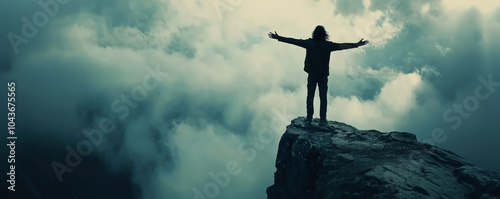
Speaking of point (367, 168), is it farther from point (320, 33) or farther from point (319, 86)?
point (320, 33)

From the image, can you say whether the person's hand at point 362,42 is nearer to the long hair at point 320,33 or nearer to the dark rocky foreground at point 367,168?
the long hair at point 320,33

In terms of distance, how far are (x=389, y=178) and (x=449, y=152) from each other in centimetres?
485

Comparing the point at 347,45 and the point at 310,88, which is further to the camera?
the point at 310,88

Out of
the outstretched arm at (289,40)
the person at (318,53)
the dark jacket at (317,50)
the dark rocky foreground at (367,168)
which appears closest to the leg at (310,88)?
the person at (318,53)

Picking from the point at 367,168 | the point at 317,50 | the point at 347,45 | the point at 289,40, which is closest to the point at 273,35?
the point at 289,40

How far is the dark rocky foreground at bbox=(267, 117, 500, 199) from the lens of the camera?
8.62 m

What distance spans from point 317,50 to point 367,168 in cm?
529

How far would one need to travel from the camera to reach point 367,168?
9641 mm

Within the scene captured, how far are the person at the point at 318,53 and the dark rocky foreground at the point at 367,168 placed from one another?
1.82 m

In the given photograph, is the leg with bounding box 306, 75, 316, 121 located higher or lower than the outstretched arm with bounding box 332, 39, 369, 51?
lower

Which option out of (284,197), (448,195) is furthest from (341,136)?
(448,195)

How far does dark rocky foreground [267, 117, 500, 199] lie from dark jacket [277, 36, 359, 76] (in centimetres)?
248

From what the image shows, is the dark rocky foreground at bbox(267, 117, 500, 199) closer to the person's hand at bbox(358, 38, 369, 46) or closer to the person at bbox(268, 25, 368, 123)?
the person at bbox(268, 25, 368, 123)

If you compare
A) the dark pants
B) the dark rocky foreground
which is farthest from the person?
the dark rocky foreground
